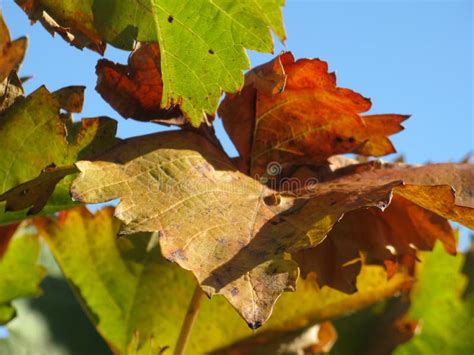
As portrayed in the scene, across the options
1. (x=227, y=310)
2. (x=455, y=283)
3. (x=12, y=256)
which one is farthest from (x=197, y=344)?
(x=455, y=283)

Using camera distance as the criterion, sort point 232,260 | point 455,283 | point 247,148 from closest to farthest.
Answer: point 232,260
point 247,148
point 455,283

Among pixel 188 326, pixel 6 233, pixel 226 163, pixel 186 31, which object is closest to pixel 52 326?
pixel 6 233

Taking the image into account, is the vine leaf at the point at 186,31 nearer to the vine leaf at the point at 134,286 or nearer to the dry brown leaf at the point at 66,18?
the dry brown leaf at the point at 66,18

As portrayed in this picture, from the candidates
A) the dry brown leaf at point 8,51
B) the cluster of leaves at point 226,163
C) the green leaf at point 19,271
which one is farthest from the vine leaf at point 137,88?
the green leaf at point 19,271

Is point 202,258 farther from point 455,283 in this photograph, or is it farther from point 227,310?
point 455,283

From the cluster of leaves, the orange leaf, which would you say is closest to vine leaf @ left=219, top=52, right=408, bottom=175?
the cluster of leaves

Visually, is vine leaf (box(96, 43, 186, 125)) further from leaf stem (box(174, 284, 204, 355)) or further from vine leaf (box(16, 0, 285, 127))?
leaf stem (box(174, 284, 204, 355))
